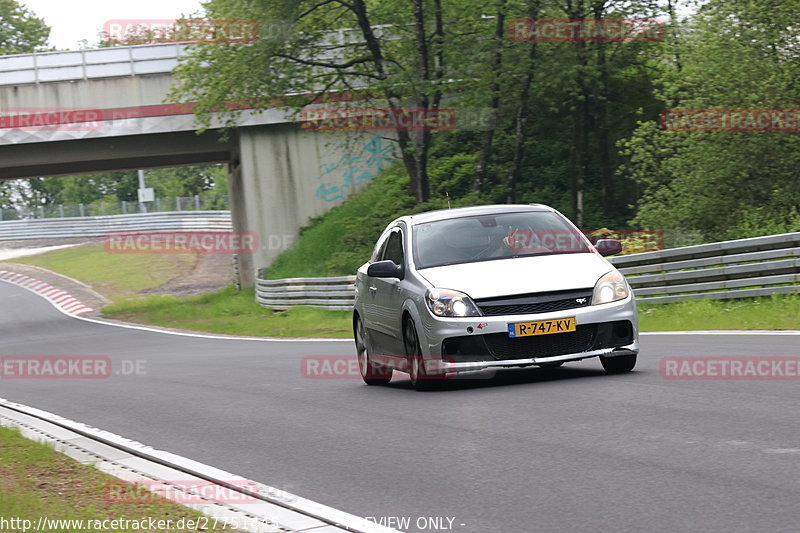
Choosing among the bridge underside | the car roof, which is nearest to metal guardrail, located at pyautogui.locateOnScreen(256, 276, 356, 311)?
the bridge underside

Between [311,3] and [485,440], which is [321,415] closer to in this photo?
[485,440]

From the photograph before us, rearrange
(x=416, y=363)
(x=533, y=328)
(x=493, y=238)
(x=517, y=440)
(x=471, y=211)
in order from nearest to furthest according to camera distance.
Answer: (x=517, y=440) < (x=533, y=328) < (x=416, y=363) < (x=493, y=238) < (x=471, y=211)

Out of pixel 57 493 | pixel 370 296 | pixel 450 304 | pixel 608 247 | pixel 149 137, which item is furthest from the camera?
pixel 149 137

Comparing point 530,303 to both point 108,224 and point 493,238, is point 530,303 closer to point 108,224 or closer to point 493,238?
point 493,238

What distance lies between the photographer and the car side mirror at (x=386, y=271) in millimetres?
11078

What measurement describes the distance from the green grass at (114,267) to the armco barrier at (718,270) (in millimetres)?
34105

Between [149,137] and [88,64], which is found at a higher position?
[88,64]

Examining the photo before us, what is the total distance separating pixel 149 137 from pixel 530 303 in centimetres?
3215

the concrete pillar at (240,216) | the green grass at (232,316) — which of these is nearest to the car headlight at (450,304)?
the green grass at (232,316)

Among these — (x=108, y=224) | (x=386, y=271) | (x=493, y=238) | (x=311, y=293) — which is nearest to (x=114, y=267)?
(x=108, y=224)

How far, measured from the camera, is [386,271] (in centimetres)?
1110

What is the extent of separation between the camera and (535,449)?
7211 millimetres

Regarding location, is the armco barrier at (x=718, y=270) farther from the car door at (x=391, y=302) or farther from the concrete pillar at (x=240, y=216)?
the concrete pillar at (x=240, y=216)

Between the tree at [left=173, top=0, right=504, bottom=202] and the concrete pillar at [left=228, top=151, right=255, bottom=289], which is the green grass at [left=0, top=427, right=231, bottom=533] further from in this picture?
the concrete pillar at [left=228, top=151, right=255, bottom=289]
